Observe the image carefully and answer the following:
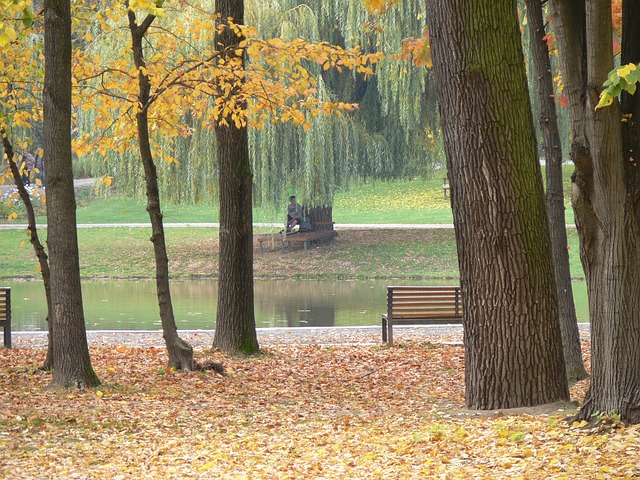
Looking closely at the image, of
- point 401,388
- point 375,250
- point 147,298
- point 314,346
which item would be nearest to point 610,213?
point 401,388

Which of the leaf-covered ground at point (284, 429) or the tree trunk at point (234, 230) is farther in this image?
the tree trunk at point (234, 230)

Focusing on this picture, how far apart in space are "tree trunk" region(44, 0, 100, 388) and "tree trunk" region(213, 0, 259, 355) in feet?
8.89

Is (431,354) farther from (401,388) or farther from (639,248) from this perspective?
(639,248)

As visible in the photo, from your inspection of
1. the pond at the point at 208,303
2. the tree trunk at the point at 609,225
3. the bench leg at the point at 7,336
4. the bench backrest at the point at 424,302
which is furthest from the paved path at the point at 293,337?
the tree trunk at the point at 609,225

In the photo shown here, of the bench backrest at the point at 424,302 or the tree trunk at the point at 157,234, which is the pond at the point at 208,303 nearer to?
the bench backrest at the point at 424,302

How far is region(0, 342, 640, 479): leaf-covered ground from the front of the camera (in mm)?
5410

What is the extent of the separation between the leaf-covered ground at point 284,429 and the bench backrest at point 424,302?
5.82 feet

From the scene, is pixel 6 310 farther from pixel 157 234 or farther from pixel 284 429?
pixel 284 429

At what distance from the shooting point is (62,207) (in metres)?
8.61

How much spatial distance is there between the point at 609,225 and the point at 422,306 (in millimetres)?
6834

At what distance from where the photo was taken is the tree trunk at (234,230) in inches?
440

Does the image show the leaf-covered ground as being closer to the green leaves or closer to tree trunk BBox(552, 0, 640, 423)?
tree trunk BBox(552, 0, 640, 423)

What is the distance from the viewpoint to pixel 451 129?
22.5 ft

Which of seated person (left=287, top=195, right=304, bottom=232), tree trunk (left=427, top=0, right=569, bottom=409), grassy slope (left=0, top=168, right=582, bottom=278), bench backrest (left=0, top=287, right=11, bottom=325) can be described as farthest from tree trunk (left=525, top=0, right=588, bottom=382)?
seated person (left=287, top=195, right=304, bottom=232)
